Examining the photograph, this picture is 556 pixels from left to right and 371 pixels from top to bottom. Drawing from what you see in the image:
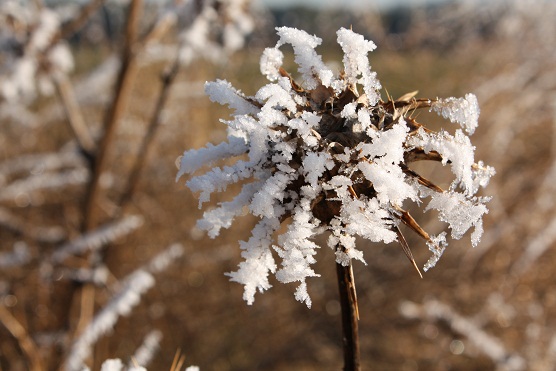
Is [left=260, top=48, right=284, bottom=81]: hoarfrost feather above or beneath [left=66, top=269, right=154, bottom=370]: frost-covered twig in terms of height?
above

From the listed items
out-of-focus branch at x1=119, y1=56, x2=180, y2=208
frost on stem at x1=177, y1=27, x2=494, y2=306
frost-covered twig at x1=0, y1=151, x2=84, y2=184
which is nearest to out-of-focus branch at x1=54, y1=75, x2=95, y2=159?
out-of-focus branch at x1=119, y1=56, x2=180, y2=208

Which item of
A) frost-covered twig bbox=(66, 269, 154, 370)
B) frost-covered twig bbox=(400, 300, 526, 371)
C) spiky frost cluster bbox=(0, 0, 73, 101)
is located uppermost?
frost-covered twig bbox=(400, 300, 526, 371)

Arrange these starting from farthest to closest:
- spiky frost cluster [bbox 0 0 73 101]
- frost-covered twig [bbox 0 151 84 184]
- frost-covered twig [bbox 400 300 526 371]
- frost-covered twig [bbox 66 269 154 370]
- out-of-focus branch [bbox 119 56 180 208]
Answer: frost-covered twig [bbox 0 151 84 184]
spiky frost cluster [bbox 0 0 73 101]
out-of-focus branch [bbox 119 56 180 208]
frost-covered twig [bbox 400 300 526 371]
frost-covered twig [bbox 66 269 154 370]

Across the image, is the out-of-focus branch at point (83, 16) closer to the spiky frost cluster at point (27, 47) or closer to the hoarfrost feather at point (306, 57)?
the spiky frost cluster at point (27, 47)

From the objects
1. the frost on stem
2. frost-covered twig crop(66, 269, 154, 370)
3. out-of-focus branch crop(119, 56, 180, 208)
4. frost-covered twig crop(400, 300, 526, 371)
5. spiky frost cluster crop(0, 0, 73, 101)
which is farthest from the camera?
spiky frost cluster crop(0, 0, 73, 101)

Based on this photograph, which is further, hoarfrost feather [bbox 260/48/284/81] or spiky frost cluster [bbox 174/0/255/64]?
spiky frost cluster [bbox 174/0/255/64]

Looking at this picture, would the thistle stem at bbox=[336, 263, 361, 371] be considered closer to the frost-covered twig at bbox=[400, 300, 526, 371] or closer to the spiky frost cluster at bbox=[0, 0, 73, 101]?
the frost-covered twig at bbox=[400, 300, 526, 371]
